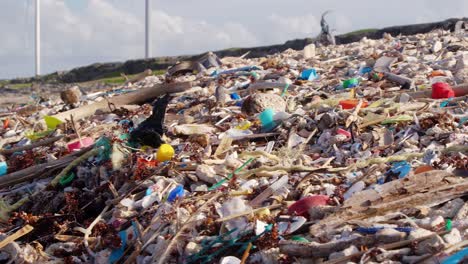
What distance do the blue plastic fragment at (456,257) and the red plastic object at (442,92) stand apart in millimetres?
2800

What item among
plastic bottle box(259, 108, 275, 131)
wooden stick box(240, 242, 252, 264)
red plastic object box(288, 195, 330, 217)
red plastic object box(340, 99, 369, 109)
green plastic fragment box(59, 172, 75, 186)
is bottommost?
wooden stick box(240, 242, 252, 264)

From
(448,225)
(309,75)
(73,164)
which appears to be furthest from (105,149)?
(309,75)

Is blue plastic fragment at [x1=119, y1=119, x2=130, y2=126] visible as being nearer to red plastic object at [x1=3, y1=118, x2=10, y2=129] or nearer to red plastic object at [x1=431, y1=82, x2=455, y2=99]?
red plastic object at [x1=3, y1=118, x2=10, y2=129]

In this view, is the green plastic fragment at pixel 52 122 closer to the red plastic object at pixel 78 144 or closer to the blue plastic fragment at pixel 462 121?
the red plastic object at pixel 78 144

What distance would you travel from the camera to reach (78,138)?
197 inches

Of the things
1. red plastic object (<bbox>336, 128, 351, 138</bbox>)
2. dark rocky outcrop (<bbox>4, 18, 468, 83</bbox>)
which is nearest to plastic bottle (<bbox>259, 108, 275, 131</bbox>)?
red plastic object (<bbox>336, 128, 351, 138</bbox>)

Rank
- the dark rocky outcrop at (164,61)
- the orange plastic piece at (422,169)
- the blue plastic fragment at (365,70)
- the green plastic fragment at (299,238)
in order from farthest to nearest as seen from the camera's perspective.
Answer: the dark rocky outcrop at (164,61), the blue plastic fragment at (365,70), the orange plastic piece at (422,169), the green plastic fragment at (299,238)

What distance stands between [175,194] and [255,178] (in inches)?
19.2

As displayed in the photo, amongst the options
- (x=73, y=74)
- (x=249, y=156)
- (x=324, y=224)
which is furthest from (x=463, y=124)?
(x=73, y=74)

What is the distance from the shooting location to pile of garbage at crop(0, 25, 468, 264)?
114 inches

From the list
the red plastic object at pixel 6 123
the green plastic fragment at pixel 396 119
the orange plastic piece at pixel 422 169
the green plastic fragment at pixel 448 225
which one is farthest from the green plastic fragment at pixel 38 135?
the green plastic fragment at pixel 448 225

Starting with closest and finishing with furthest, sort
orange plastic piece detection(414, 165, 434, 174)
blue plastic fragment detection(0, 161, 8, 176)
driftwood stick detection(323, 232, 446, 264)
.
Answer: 1. driftwood stick detection(323, 232, 446, 264)
2. orange plastic piece detection(414, 165, 434, 174)
3. blue plastic fragment detection(0, 161, 8, 176)

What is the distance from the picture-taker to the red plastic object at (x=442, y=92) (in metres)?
5.05

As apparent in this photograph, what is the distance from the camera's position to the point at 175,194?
357 centimetres
